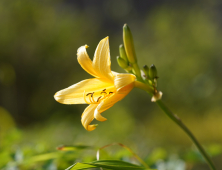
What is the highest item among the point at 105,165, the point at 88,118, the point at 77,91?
the point at 77,91

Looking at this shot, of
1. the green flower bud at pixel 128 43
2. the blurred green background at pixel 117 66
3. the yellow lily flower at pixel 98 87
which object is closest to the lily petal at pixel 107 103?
the yellow lily flower at pixel 98 87

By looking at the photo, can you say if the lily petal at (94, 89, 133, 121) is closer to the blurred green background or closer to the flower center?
the flower center

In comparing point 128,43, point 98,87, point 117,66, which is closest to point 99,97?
point 98,87

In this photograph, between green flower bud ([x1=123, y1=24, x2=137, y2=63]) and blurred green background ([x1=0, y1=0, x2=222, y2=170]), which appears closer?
green flower bud ([x1=123, y1=24, x2=137, y2=63])

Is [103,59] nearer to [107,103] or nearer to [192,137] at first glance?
[107,103]

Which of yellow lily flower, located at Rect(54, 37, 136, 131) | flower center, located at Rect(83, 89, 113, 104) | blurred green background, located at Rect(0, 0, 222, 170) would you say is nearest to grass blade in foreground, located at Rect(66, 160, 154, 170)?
yellow lily flower, located at Rect(54, 37, 136, 131)

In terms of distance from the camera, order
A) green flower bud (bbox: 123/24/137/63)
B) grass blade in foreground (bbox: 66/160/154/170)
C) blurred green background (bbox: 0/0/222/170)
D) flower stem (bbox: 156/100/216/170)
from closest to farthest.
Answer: grass blade in foreground (bbox: 66/160/154/170)
flower stem (bbox: 156/100/216/170)
green flower bud (bbox: 123/24/137/63)
blurred green background (bbox: 0/0/222/170)

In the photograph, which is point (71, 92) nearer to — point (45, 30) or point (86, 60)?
point (86, 60)
